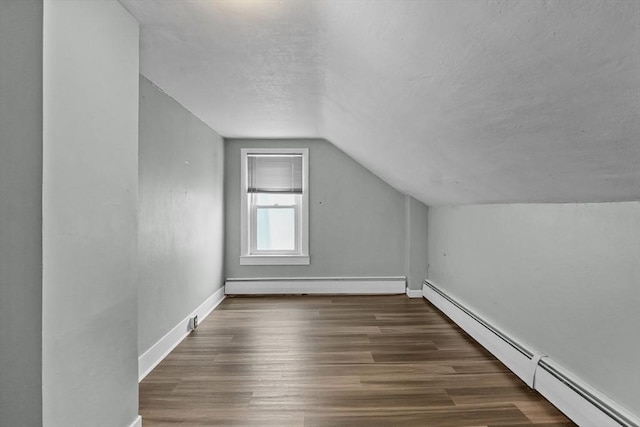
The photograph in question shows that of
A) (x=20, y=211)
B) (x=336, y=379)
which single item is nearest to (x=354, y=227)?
(x=336, y=379)

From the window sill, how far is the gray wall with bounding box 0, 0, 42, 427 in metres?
3.76

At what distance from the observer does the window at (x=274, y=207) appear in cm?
505

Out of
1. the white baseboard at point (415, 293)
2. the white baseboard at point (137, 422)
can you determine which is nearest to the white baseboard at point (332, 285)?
the white baseboard at point (415, 293)

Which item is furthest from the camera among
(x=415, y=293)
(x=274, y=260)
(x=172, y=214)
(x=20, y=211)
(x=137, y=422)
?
(x=274, y=260)

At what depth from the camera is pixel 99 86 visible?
161cm

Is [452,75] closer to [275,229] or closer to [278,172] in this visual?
[278,172]

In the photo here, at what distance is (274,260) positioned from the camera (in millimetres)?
5059

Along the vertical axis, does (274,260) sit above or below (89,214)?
below

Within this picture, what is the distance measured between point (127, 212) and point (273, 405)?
1.40 metres

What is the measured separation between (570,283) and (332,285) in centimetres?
330

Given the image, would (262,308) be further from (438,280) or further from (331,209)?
(438,280)

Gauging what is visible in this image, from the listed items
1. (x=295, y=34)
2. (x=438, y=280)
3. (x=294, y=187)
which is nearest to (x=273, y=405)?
(x=295, y=34)

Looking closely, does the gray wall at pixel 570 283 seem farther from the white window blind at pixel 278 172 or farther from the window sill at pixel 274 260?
the white window blind at pixel 278 172

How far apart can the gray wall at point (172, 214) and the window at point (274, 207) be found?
0.67 meters
